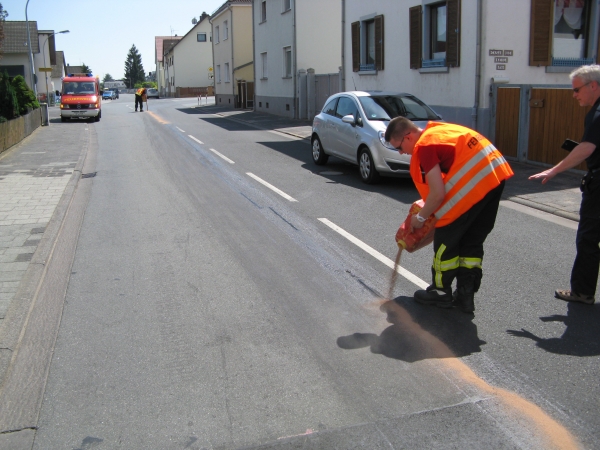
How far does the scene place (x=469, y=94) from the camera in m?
15.7

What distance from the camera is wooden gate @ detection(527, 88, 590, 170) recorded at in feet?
40.0

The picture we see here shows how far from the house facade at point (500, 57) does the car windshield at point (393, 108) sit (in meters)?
2.61

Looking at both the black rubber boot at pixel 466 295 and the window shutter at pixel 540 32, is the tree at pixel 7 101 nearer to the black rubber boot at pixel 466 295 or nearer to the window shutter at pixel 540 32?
the window shutter at pixel 540 32

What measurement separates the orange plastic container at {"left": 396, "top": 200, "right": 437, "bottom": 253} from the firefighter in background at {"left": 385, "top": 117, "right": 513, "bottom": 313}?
0.22 feet

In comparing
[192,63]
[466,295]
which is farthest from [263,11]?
[192,63]

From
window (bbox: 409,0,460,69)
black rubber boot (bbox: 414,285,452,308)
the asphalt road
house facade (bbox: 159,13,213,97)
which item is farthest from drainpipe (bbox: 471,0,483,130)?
house facade (bbox: 159,13,213,97)

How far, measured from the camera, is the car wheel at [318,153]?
46.3 feet

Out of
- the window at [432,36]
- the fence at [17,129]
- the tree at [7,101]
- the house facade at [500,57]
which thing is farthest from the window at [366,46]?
the tree at [7,101]

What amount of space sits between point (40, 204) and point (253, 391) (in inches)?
290

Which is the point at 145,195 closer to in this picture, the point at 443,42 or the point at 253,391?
the point at 253,391

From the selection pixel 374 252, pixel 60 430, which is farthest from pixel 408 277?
pixel 60 430

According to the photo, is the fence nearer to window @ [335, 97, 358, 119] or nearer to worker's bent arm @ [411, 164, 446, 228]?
window @ [335, 97, 358, 119]

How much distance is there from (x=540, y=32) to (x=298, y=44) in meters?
16.7

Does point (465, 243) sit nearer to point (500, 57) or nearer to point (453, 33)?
point (500, 57)
